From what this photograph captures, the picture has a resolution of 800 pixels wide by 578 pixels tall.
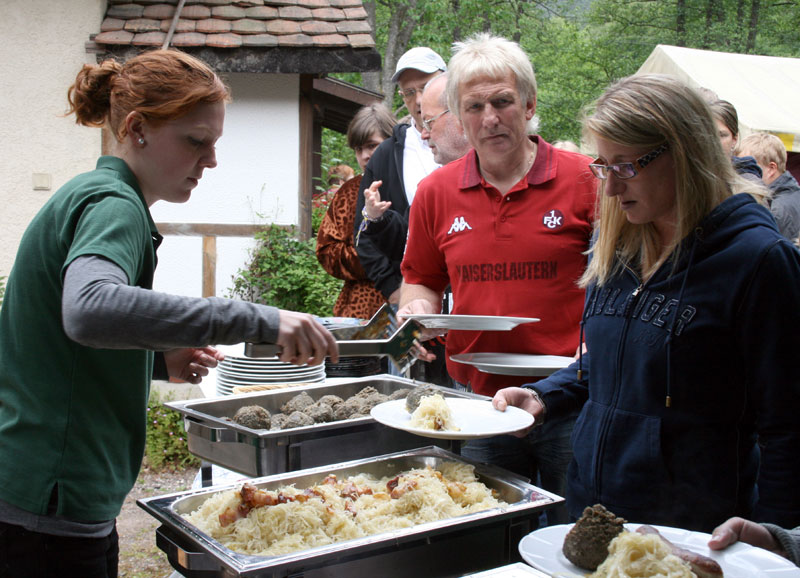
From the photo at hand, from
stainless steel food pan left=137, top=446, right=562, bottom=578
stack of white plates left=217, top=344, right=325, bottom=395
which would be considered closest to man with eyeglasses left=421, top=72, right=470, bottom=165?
stack of white plates left=217, top=344, right=325, bottom=395

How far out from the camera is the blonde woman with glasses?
5.34 ft

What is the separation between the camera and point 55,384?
1.61m

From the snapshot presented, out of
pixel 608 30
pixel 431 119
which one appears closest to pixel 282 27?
pixel 431 119

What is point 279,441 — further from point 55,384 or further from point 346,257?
point 346,257

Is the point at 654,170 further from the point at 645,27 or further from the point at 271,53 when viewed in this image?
the point at 645,27

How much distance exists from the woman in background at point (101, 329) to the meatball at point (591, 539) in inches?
23.9

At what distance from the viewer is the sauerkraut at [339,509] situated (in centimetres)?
169

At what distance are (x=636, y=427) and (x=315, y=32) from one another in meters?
6.26

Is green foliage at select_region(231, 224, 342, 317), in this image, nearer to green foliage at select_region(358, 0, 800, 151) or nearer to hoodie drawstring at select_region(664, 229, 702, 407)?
hoodie drawstring at select_region(664, 229, 702, 407)

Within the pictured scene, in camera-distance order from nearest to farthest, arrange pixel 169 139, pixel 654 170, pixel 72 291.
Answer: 1. pixel 72 291
2. pixel 169 139
3. pixel 654 170

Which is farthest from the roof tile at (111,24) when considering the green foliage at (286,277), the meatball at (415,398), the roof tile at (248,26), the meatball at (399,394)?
the meatball at (415,398)

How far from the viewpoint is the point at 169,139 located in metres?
1.72

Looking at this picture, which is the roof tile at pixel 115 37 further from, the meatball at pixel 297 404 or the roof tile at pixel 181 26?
the meatball at pixel 297 404

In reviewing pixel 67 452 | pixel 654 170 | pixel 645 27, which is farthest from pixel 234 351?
pixel 645 27
